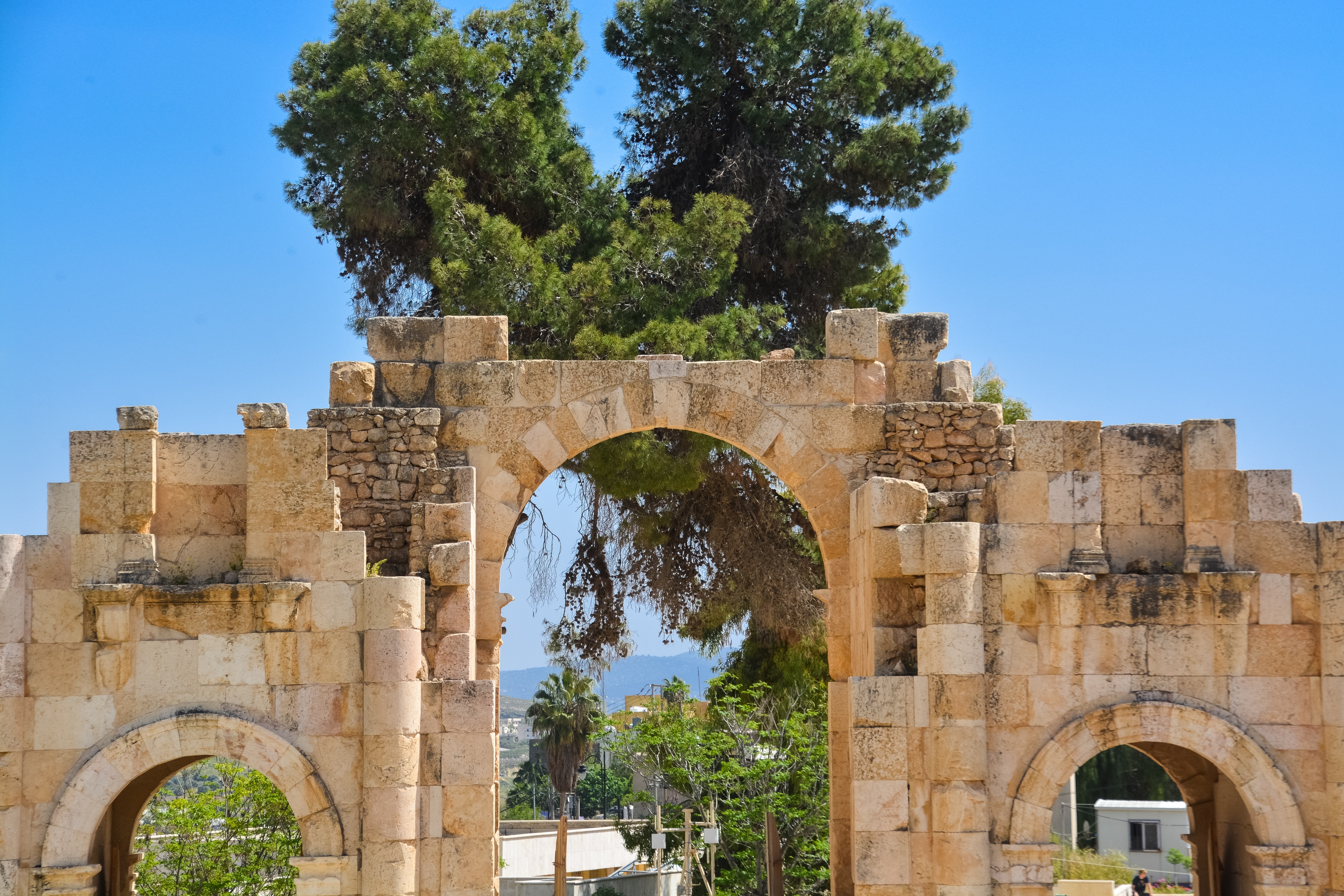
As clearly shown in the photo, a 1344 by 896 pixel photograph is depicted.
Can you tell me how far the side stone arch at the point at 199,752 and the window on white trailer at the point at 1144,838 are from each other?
70.2 feet

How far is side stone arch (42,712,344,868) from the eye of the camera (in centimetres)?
931

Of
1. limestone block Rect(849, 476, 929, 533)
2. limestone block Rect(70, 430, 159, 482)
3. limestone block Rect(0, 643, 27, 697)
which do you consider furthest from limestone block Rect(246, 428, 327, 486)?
limestone block Rect(849, 476, 929, 533)

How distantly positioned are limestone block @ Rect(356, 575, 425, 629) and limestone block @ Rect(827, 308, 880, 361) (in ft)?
13.2

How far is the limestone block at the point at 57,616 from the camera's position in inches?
374

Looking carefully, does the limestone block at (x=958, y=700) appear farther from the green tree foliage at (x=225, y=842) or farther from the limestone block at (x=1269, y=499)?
the green tree foliage at (x=225, y=842)

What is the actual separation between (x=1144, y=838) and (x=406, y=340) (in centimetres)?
2140

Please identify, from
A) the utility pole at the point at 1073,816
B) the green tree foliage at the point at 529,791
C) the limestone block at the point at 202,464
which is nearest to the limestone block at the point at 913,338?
the limestone block at the point at 202,464

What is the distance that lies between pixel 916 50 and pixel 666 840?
494 inches

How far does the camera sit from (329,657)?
9.52 metres

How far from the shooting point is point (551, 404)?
35.9 ft

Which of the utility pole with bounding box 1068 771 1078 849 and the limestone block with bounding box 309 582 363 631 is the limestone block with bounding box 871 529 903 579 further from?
the utility pole with bounding box 1068 771 1078 849

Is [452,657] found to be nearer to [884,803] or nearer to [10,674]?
[10,674]

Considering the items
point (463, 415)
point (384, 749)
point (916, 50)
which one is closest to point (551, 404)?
point (463, 415)

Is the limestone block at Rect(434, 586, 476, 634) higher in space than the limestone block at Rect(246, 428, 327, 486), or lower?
lower
